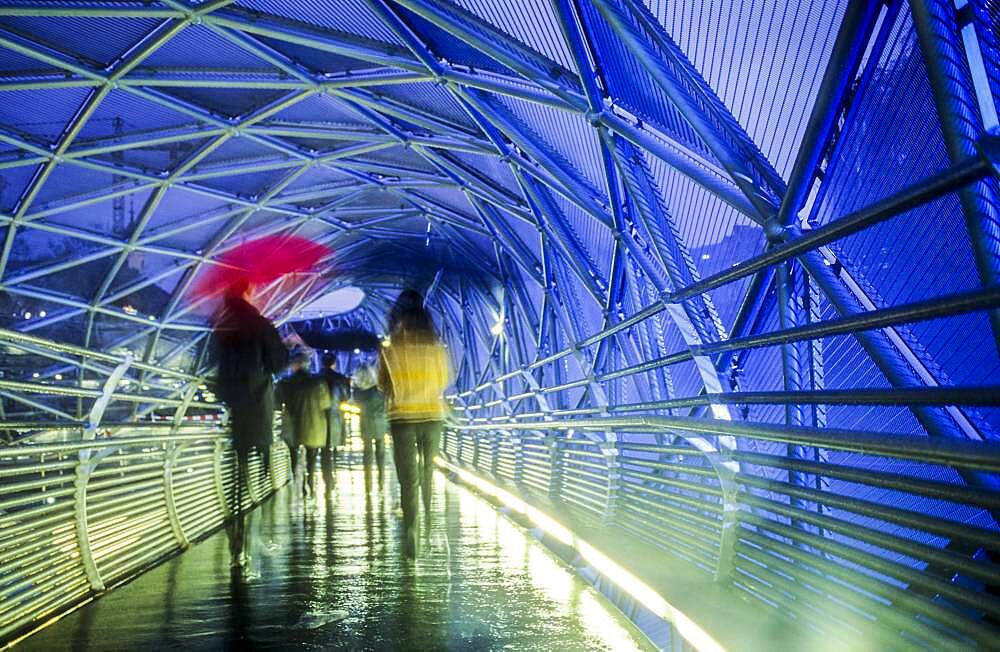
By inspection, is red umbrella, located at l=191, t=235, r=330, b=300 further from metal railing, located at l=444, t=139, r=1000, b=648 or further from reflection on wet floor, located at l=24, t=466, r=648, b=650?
metal railing, located at l=444, t=139, r=1000, b=648

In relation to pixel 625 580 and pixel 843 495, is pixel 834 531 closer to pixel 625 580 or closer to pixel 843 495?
pixel 843 495

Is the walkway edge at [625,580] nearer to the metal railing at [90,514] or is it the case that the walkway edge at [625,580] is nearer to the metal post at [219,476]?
the metal railing at [90,514]

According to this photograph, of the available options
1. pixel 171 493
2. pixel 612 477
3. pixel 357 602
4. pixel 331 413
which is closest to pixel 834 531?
pixel 357 602

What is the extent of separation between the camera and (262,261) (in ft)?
92.5

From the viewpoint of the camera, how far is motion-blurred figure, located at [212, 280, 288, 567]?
5.49 m

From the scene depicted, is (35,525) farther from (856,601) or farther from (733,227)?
(733,227)

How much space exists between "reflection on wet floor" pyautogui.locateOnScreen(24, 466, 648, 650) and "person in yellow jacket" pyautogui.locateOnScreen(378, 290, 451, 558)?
72 cm

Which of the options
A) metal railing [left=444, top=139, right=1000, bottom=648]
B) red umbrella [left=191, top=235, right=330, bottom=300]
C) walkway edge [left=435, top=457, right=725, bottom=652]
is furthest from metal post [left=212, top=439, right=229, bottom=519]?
red umbrella [left=191, top=235, right=330, bottom=300]

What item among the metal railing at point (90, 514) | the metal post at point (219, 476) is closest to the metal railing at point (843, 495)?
the metal railing at point (90, 514)

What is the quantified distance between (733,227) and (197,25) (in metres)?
8.52

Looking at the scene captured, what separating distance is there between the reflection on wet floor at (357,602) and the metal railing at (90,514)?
0.20 m

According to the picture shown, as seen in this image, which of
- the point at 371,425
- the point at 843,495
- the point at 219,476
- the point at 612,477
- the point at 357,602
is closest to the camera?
the point at 843,495

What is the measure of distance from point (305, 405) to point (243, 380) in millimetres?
4072

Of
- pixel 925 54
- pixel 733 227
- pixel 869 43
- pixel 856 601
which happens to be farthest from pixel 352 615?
pixel 733 227
